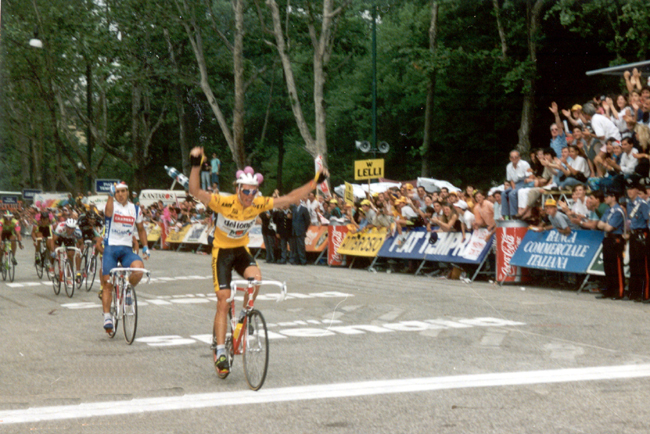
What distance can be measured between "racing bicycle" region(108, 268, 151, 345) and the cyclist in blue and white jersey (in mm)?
112

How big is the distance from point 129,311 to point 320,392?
4.12 metres

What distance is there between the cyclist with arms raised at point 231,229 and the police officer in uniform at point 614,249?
8478mm

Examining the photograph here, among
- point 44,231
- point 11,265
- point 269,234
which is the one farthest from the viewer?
point 269,234

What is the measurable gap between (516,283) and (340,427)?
12493 millimetres

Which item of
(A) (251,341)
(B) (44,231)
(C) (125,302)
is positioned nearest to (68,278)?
(B) (44,231)

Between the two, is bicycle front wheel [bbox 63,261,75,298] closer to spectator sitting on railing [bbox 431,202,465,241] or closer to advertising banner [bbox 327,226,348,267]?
spectator sitting on railing [bbox 431,202,465,241]

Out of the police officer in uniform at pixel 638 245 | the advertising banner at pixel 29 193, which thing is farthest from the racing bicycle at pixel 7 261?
the advertising banner at pixel 29 193

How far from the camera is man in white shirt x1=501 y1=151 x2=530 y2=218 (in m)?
18.6

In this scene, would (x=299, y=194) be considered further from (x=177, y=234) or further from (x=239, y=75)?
(x=177, y=234)

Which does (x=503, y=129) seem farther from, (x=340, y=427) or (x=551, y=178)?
(x=340, y=427)

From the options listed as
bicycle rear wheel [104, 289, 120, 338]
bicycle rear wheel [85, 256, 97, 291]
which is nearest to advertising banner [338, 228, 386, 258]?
bicycle rear wheel [85, 256, 97, 291]

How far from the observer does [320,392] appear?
7.54 m

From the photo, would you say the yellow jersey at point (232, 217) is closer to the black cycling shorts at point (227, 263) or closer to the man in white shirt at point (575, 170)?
the black cycling shorts at point (227, 263)

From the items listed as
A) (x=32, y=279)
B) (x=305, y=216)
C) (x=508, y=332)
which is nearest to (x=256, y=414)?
(x=508, y=332)
